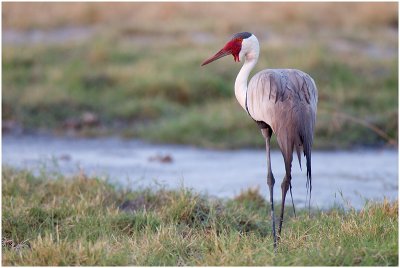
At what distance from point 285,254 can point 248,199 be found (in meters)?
2.21

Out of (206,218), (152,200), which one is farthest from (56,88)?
(206,218)

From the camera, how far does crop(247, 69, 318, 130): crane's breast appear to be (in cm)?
475

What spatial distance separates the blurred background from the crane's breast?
5.12 ft

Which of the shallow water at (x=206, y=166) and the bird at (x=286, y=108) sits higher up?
the bird at (x=286, y=108)

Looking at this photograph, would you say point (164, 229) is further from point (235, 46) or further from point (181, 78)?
point (181, 78)

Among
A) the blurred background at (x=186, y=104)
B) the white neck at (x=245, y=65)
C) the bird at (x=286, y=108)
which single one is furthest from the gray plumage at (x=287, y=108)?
the blurred background at (x=186, y=104)

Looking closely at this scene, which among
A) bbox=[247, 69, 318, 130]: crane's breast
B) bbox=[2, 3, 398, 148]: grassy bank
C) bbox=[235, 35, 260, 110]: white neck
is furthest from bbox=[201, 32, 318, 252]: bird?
bbox=[2, 3, 398, 148]: grassy bank

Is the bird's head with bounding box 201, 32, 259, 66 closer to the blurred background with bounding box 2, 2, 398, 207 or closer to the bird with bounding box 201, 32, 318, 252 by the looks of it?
the bird with bounding box 201, 32, 318, 252

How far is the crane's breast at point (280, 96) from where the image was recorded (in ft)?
15.6

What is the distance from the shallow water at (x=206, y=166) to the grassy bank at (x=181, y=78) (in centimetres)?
31

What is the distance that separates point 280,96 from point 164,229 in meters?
0.99

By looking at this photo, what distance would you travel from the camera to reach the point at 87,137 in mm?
10023

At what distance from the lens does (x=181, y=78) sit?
Answer: 11.2 m

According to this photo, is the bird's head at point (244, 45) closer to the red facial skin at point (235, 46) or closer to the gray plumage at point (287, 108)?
the red facial skin at point (235, 46)
